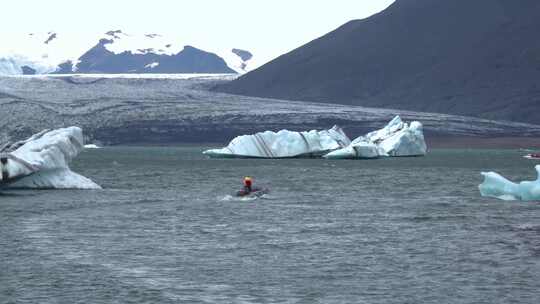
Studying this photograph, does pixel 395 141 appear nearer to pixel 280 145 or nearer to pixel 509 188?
pixel 280 145

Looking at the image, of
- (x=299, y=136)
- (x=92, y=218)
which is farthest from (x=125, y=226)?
(x=299, y=136)

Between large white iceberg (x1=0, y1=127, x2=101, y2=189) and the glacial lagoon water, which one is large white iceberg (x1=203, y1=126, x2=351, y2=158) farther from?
the glacial lagoon water

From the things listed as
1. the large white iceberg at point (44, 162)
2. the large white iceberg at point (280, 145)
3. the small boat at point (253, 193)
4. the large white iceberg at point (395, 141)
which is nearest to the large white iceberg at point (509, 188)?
the small boat at point (253, 193)

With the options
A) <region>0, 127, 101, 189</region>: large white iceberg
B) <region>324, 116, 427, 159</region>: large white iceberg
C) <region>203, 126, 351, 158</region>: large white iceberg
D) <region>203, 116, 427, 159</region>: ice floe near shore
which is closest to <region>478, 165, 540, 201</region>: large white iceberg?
<region>0, 127, 101, 189</region>: large white iceberg

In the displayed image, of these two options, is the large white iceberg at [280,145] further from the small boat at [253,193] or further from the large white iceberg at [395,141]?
the small boat at [253,193]

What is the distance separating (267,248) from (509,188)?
23536 mm

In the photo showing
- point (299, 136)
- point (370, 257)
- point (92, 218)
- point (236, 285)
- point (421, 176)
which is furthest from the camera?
point (299, 136)

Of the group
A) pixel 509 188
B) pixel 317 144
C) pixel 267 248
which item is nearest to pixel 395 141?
pixel 317 144

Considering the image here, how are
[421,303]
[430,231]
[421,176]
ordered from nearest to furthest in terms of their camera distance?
[421,303] → [430,231] → [421,176]

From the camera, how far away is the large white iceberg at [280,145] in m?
120

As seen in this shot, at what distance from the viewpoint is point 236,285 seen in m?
30.3

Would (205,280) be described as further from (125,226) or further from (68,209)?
(68,209)

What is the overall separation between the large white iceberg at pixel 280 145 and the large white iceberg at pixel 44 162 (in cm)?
5156

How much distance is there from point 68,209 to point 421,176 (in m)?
40.2
